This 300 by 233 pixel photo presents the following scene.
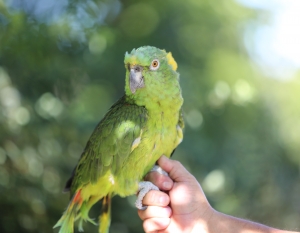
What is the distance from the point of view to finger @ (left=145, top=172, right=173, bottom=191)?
5.83ft

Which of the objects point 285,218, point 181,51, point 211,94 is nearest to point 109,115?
point 211,94

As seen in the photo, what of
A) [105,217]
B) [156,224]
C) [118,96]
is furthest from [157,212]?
[118,96]

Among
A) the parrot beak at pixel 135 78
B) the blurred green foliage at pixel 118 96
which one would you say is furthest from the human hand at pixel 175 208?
the blurred green foliage at pixel 118 96

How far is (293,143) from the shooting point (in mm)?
4258

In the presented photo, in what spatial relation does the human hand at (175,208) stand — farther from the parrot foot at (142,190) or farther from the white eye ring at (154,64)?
the white eye ring at (154,64)

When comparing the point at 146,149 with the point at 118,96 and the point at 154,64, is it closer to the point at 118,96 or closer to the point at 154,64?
the point at 154,64

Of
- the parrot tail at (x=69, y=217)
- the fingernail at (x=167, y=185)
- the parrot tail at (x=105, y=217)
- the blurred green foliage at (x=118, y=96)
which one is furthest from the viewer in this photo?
the blurred green foliage at (x=118, y=96)

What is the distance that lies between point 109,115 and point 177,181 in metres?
0.50

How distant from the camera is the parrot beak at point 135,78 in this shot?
169cm

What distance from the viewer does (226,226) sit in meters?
1.71

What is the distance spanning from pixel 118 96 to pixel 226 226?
1.92 meters

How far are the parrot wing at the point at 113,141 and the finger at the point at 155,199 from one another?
21cm

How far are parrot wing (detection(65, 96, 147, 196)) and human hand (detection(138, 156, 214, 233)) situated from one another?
254 mm

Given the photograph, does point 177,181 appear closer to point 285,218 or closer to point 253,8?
point 253,8
